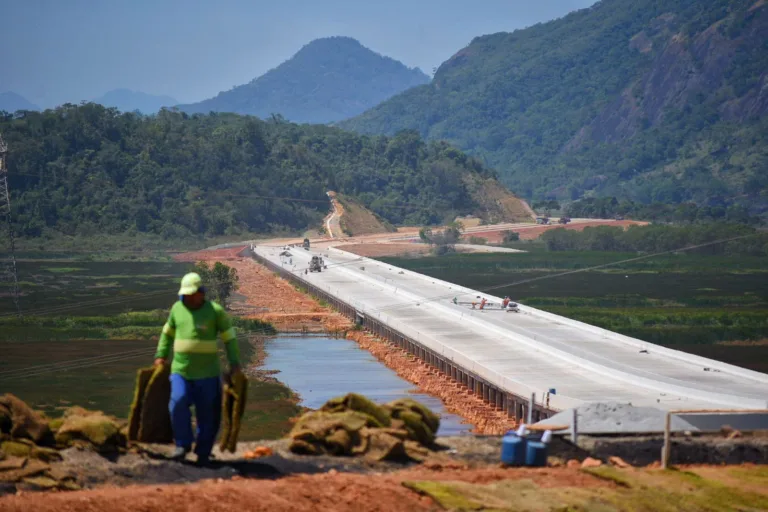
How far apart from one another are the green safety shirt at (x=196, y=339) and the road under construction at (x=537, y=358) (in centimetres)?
516

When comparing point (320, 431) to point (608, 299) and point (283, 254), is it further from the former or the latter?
point (283, 254)

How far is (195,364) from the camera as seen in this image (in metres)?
14.5

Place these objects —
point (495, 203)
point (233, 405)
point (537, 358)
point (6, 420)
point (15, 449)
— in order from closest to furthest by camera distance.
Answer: point (15, 449), point (6, 420), point (233, 405), point (537, 358), point (495, 203)

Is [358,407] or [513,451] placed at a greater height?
[358,407]

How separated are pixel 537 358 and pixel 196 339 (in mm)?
30670

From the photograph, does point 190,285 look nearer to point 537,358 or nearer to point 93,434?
point 93,434

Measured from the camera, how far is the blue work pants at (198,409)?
14.5m

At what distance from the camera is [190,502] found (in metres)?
12.9

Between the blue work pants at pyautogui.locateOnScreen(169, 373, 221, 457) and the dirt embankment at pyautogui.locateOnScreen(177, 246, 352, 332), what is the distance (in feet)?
160

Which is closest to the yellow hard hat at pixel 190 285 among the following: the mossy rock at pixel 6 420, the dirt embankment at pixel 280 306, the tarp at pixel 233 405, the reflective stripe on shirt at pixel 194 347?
the reflective stripe on shirt at pixel 194 347

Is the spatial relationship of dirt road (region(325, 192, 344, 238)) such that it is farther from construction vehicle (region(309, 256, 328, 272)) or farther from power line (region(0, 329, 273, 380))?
power line (region(0, 329, 273, 380))

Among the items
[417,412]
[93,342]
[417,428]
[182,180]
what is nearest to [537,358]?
[93,342]

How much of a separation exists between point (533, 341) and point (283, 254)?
67.5 m

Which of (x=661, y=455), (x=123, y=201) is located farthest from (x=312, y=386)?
(x=123, y=201)
